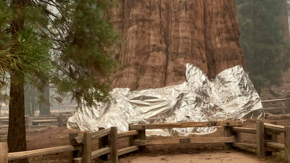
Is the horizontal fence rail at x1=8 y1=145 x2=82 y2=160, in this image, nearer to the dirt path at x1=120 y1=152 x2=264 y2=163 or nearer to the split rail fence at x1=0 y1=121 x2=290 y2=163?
the split rail fence at x1=0 y1=121 x2=290 y2=163

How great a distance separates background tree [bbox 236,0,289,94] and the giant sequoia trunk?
28.4 ft

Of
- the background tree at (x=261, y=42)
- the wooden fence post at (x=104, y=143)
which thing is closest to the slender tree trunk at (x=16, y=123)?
the wooden fence post at (x=104, y=143)

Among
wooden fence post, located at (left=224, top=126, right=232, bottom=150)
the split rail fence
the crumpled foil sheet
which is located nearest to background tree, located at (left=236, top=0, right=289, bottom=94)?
the crumpled foil sheet

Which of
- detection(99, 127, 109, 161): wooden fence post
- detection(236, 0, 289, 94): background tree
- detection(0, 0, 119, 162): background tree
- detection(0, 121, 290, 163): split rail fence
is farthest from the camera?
detection(236, 0, 289, 94): background tree

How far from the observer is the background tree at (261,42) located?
22.6 meters

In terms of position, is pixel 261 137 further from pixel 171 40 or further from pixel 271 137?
pixel 171 40

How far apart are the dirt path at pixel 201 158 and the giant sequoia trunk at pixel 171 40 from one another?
4708 millimetres

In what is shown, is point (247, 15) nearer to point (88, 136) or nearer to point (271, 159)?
point (271, 159)

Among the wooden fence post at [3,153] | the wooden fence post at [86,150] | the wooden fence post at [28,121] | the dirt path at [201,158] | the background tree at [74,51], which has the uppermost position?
the background tree at [74,51]

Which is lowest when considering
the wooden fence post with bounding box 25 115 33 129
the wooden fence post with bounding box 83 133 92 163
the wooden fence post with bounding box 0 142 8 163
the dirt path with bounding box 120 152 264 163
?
the dirt path with bounding box 120 152 264 163

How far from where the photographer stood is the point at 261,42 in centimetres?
2353

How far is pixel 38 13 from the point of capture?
20.0 ft

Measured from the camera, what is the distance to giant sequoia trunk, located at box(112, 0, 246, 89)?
13.2 m

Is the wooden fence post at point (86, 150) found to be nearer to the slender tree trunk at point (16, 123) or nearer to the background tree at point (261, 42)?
the slender tree trunk at point (16, 123)
